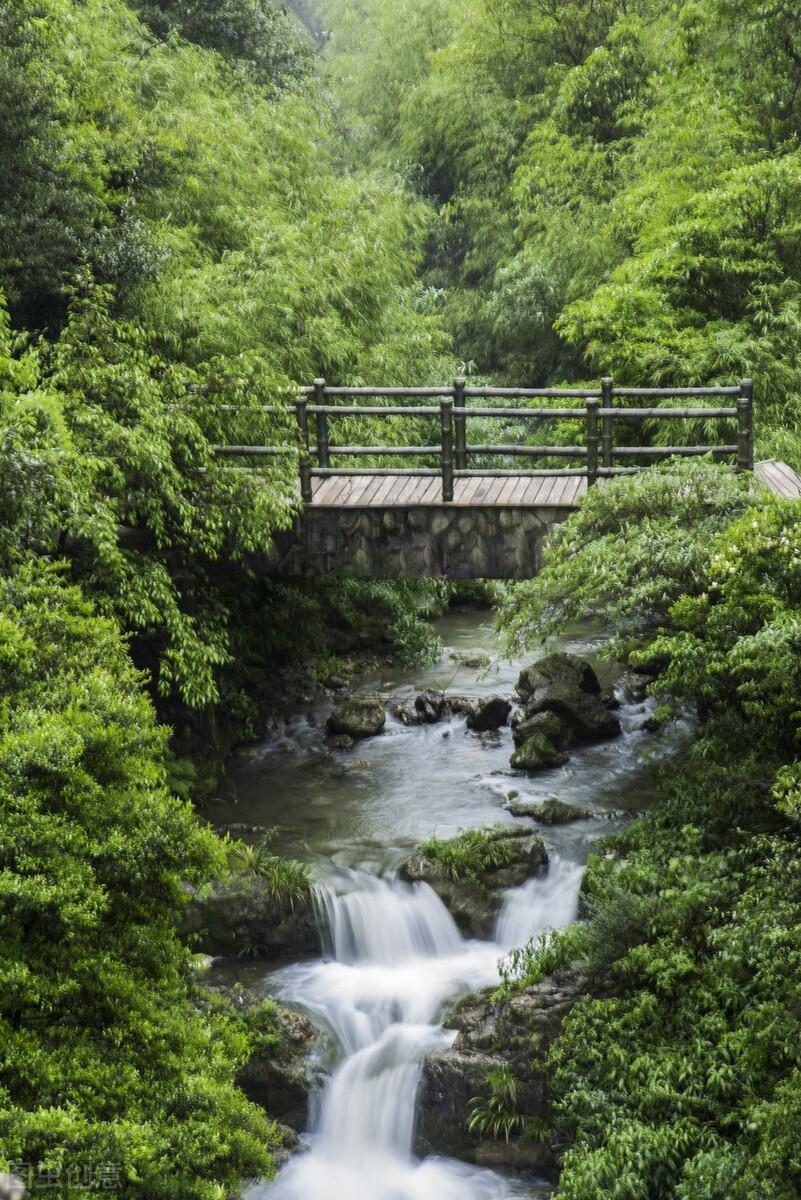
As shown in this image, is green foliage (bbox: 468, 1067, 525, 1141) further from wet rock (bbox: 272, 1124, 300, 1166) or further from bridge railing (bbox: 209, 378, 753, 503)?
bridge railing (bbox: 209, 378, 753, 503)

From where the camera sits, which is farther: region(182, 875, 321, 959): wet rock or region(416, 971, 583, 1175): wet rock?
region(182, 875, 321, 959): wet rock

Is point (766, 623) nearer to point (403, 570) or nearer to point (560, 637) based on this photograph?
point (403, 570)

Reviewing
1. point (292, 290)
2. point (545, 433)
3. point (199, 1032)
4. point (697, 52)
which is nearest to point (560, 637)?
point (545, 433)

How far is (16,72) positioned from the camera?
12.5m

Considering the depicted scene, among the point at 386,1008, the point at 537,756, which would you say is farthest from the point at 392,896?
the point at 537,756

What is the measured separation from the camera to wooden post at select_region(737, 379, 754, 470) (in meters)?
11.6

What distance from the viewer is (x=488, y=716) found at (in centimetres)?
1434

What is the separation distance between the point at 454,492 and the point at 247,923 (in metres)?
4.91

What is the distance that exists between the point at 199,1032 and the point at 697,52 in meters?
Answer: 16.8

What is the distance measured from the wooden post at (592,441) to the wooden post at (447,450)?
137cm

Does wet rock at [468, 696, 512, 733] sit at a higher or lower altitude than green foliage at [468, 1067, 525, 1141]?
higher

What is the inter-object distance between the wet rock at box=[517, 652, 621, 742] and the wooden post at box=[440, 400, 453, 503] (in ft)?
9.24

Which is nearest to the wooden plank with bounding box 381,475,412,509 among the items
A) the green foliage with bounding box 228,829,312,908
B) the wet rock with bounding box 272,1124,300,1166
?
the green foliage with bounding box 228,829,312,908

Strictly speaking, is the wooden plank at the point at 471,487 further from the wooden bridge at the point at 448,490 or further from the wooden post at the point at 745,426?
the wooden post at the point at 745,426
